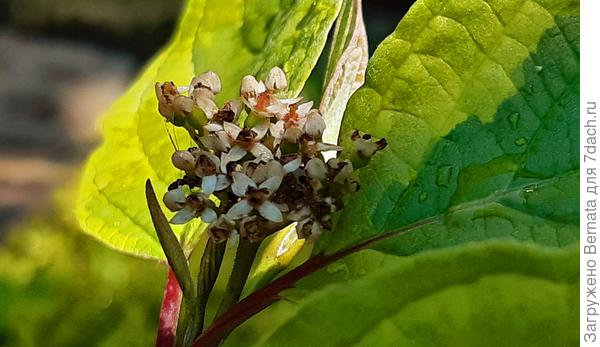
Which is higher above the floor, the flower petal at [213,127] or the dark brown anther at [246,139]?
the flower petal at [213,127]

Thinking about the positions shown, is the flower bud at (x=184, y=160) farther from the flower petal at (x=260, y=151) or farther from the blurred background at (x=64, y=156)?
the blurred background at (x=64, y=156)

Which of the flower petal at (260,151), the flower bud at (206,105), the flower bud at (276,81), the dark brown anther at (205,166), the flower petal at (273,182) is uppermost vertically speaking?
the flower bud at (276,81)

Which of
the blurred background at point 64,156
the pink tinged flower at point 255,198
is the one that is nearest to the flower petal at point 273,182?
the pink tinged flower at point 255,198

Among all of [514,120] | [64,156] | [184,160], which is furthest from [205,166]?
[64,156]

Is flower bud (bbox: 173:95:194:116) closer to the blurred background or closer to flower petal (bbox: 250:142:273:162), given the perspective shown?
flower petal (bbox: 250:142:273:162)

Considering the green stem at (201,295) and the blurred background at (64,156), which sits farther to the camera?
the blurred background at (64,156)
